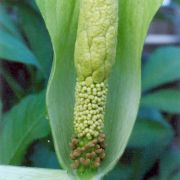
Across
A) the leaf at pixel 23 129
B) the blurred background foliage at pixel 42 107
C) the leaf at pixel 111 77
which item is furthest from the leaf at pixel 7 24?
the leaf at pixel 111 77

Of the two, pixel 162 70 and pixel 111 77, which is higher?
pixel 111 77

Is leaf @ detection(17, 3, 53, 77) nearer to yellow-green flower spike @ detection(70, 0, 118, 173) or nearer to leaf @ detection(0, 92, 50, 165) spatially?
leaf @ detection(0, 92, 50, 165)

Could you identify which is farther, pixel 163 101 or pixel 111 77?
pixel 163 101

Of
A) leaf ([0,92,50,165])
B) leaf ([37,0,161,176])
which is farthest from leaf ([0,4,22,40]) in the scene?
leaf ([37,0,161,176])

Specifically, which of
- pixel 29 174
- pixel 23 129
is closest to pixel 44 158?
pixel 23 129

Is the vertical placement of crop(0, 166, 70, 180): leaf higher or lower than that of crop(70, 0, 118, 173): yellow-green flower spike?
lower

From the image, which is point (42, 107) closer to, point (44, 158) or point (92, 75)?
point (44, 158)

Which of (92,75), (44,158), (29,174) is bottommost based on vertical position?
(44,158)
